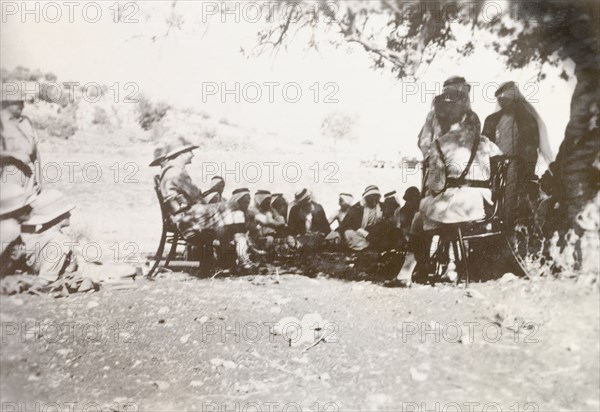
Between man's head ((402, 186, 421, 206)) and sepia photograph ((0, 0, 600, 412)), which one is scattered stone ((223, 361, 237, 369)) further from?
man's head ((402, 186, 421, 206))

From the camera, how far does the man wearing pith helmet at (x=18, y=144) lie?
2.93 m

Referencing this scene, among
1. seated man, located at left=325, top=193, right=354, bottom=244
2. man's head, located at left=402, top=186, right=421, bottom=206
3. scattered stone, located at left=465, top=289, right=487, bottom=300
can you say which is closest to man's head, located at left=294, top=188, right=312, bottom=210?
seated man, located at left=325, top=193, right=354, bottom=244

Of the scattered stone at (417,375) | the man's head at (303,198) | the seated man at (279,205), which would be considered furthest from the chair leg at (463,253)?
the seated man at (279,205)

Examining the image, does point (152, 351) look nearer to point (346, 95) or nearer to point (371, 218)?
point (371, 218)

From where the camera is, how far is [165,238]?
303 cm

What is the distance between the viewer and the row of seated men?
9.91 ft

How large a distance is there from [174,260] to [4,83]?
1294 millimetres

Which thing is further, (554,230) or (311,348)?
(554,230)

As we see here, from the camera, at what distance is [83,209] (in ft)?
9.86

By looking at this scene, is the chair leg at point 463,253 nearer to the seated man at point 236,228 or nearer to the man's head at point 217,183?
the seated man at point 236,228

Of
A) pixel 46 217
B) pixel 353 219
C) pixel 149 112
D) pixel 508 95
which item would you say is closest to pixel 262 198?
pixel 353 219

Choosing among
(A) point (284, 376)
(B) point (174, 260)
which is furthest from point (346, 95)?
(A) point (284, 376)

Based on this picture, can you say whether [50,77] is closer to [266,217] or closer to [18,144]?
[18,144]

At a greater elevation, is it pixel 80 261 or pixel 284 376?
pixel 80 261
